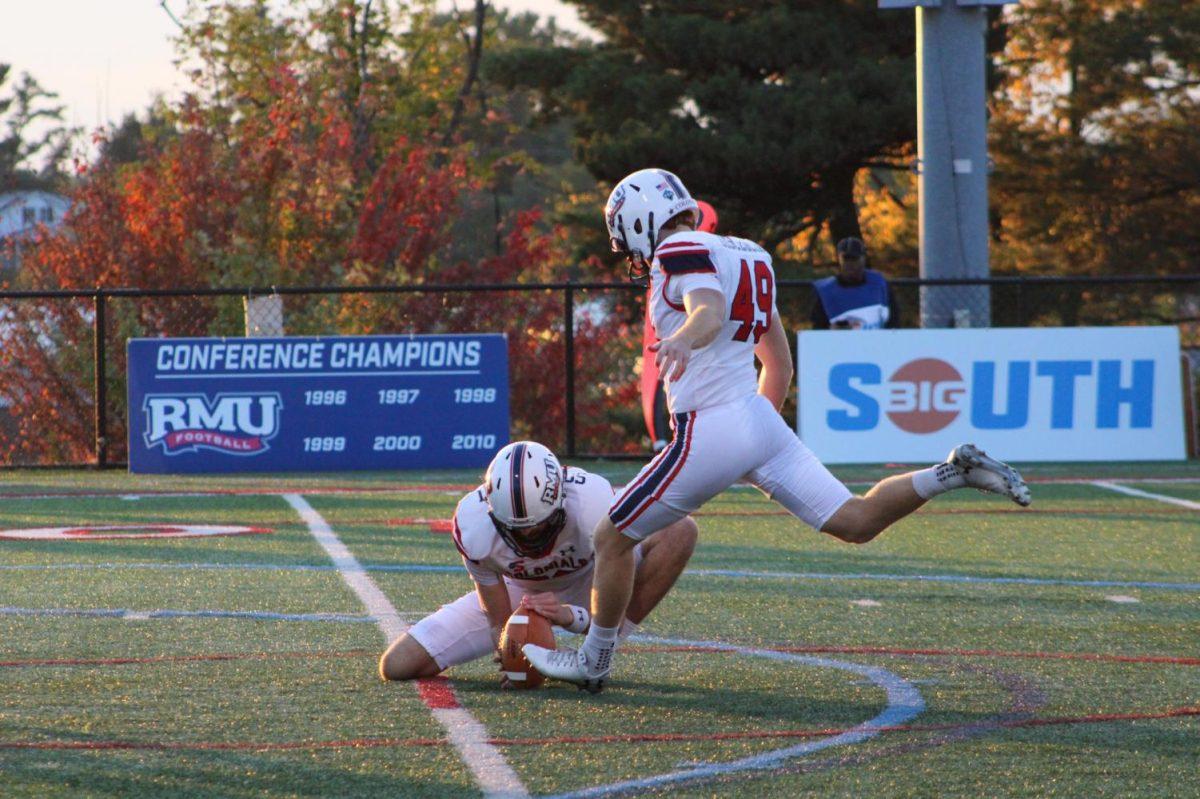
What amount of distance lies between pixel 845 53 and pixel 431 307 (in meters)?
11.0

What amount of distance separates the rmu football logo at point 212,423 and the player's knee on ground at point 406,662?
9.72 meters

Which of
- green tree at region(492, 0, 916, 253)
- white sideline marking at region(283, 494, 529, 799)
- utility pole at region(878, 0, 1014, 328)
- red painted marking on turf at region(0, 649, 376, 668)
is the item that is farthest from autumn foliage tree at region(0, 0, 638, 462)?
red painted marking on turf at region(0, 649, 376, 668)

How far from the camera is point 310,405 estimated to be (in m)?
15.3

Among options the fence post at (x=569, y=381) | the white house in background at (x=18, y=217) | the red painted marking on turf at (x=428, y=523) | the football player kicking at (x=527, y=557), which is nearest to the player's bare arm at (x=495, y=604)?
the football player kicking at (x=527, y=557)

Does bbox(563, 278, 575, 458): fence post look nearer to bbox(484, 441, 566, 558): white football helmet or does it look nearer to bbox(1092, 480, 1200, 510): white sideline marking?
bbox(1092, 480, 1200, 510): white sideline marking

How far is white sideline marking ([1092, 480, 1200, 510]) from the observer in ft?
38.4

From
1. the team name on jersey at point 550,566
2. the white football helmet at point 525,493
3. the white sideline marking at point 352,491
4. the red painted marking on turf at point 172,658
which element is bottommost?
the white sideline marking at point 352,491

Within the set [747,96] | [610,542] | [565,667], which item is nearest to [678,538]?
[610,542]

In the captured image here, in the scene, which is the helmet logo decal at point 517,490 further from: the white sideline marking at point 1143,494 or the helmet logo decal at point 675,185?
the white sideline marking at point 1143,494

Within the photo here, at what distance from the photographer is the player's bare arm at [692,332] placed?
206 inches

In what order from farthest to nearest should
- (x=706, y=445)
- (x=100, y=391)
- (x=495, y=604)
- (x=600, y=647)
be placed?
(x=100, y=391)
(x=495, y=604)
(x=600, y=647)
(x=706, y=445)

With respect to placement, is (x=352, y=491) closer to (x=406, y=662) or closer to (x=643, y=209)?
(x=406, y=662)

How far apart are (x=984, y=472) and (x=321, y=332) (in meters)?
13.7

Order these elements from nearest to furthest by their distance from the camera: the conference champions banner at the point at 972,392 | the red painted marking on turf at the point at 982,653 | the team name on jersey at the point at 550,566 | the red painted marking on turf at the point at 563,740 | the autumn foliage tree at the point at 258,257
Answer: the red painted marking on turf at the point at 563,740 < the team name on jersey at the point at 550,566 < the red painted marking on turf at the point at 982,653 < the conference champions banner at the point at 972,392 < the autumn foliage tree at the point at 258,257
